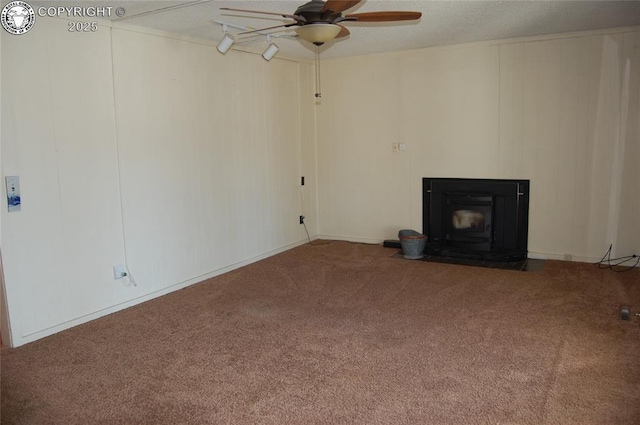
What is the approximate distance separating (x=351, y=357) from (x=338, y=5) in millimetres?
2125

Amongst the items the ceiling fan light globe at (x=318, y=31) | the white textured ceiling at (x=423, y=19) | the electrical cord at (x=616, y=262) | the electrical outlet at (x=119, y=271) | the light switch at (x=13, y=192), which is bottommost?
the electrical cord at (x=616, y=262)

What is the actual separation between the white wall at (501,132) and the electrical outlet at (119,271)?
123 inches

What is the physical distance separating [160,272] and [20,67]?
6.58 ft

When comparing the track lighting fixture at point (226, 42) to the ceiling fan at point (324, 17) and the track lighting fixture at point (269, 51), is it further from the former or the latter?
the ceiling fan at point (324, 17)

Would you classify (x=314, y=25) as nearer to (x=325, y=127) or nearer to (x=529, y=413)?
(x=529, y=413)

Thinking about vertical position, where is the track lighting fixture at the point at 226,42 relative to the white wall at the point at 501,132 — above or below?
above

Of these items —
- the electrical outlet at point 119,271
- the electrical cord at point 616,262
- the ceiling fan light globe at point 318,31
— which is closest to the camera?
the ceiling fan light globe at point 318,31

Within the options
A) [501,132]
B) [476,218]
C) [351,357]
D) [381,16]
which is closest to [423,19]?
[381,16]

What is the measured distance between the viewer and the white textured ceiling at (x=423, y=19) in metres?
3.80

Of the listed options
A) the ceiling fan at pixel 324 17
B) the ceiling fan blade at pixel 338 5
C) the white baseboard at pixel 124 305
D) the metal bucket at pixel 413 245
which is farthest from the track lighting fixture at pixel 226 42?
the metal bucket at pixel 413 245

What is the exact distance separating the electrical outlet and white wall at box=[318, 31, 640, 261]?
3.14m

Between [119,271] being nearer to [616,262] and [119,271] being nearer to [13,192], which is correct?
[13,192]

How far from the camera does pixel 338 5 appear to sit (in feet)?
9.43

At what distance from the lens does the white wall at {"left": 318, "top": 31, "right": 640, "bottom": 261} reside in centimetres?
505
